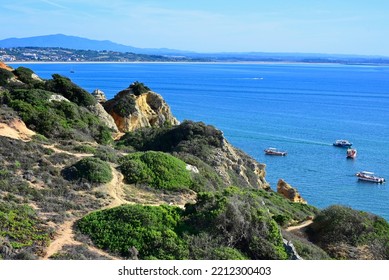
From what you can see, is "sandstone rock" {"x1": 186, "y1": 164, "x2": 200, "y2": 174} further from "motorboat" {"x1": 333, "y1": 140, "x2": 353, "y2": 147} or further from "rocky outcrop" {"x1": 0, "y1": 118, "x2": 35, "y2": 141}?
"motorboat" {"x1": 333, "y1": 140, "x2": 353, "y2": 147}

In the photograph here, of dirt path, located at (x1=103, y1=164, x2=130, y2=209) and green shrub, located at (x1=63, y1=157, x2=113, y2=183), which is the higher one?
green shrub, located at (x1=63, y1=157, x2=113, y2=183)

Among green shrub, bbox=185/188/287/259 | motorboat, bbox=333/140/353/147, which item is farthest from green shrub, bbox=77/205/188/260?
motorboat, bbox=333/140/353/147

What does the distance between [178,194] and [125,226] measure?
5.81m

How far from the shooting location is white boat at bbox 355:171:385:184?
5012 centimetres

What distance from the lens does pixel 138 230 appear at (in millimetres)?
13594

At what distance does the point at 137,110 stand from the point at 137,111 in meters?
0.11

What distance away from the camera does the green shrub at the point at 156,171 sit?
1955 cm

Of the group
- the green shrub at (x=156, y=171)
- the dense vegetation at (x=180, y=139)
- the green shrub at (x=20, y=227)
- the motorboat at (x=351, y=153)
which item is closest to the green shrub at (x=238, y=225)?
the green shrub at (x=20, y=227)

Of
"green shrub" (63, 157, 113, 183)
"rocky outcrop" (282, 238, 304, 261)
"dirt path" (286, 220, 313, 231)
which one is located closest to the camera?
"rocky outcrop" (282, 238, 304, 261)

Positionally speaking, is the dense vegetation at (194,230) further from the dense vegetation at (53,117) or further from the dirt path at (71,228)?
the dense vegetation at (53,117)

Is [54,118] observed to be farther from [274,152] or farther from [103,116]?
[274,152]

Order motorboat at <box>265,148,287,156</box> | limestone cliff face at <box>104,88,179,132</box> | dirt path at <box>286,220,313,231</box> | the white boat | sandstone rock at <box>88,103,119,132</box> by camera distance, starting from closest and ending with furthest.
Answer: dirt path at <box>286,220,313,231</box> < sandstone rock at <box>88,103,119,132</box> < limestone cliff face at <box>104,88,179,132</box> < the white boat < motorboat at <box>265,148,287,156</box>

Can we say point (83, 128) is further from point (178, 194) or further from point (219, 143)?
point (178, 194)

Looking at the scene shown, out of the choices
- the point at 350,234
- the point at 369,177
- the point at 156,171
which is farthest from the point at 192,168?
the point at 369,177
